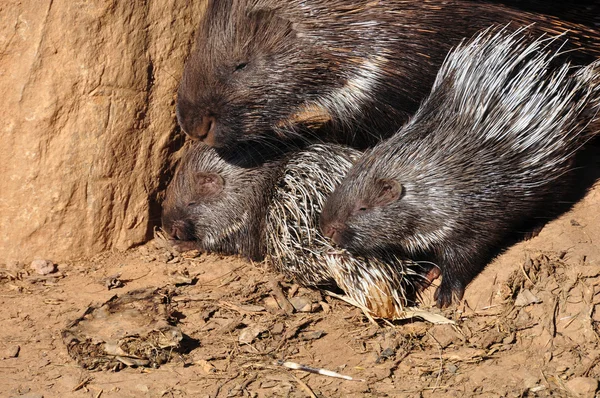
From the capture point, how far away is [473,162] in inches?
160

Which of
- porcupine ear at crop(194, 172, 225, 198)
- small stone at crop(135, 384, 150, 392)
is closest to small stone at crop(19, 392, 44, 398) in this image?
small stone at crop(135, 384, 150, 392)

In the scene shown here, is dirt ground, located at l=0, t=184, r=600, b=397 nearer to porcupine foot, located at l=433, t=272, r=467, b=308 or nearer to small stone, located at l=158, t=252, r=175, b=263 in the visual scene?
porcupine foot, located at l=433, t=272, r=467, b=308

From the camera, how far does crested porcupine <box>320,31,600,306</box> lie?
4.07 meters

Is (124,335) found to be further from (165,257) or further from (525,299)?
(525,299)

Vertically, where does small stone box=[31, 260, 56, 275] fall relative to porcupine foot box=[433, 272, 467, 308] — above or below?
below

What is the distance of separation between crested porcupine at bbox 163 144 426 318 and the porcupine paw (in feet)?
0.61

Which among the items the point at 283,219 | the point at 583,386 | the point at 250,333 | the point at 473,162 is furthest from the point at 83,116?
the point at 583,386

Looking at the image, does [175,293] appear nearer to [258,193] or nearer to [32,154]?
[258,193]

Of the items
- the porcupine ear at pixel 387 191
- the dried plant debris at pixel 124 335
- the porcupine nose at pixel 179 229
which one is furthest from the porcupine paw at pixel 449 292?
the porcupine nose at pixel 179 229

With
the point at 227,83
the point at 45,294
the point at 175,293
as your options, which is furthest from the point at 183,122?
the point at 45,294

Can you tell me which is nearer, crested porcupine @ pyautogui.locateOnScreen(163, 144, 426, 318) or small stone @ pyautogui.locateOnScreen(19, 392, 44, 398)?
small stone @ pyautogui.locateOnScreen(19, 392, 44, 398)

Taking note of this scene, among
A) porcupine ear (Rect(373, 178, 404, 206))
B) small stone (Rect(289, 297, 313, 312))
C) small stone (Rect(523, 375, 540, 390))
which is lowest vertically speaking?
small stone (Rect(289, 297, 313, 312))

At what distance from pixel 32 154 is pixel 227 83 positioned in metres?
1.17

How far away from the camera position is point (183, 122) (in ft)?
14.0
